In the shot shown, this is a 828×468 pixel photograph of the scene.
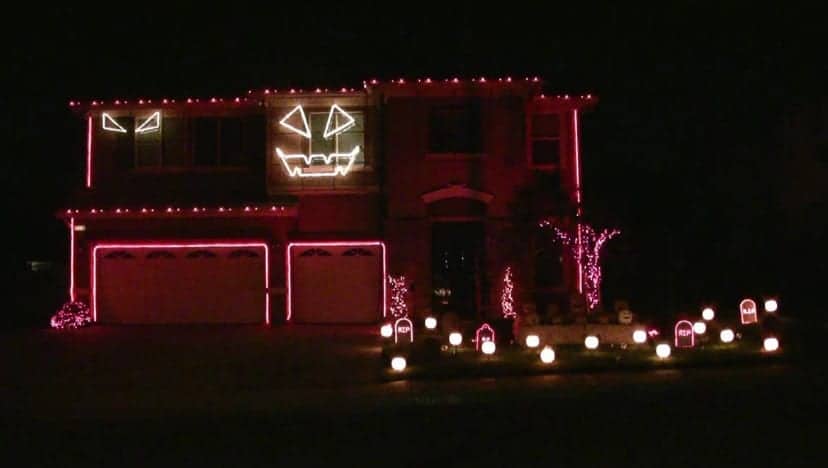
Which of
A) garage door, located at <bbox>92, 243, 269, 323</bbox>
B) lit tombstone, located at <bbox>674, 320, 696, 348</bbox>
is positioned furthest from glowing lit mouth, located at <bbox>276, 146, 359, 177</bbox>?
lit tombstone, located at <bbox>674, 320, 696, 348</bbox>

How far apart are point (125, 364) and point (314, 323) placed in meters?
8.83

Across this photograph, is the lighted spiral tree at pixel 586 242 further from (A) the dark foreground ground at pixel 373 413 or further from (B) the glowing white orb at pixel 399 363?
(B) the glowing white orb at pixel 399 363

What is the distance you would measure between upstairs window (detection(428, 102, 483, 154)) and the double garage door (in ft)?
10.2

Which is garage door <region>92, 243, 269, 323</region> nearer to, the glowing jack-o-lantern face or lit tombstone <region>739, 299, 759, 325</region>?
the glowing jack-o-lantern face

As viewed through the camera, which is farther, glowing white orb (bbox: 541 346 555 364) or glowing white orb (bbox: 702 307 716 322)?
glowing white orb (bbox: 702 307 716 322)

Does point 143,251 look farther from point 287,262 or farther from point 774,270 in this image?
point 774,270

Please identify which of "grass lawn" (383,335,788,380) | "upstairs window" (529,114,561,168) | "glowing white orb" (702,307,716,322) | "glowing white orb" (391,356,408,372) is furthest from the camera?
"upstairs window" (529,114,561,168)

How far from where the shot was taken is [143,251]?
92.7 ft

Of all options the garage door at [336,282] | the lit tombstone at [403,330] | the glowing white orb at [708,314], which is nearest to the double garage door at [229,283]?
the garage door at [336,282]

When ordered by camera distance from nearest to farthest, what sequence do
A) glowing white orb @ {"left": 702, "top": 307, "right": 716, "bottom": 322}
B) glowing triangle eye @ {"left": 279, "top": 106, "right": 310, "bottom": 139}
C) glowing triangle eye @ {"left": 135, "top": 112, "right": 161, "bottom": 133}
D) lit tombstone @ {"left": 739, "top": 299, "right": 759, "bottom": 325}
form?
lit tombstone @ {"left": 739, "top": 299, "right": 759, "bottom": 325}
glowing white orb @ {"left": 702, "top": 307, "right": 716, "bottom": 322}
glowing triangle eye @ {"left": 279, "top": 106, "right": 310, "bottom": 139}
glowing triangle eye @ {"left": 135, "top": 112, "right": 161, "bottom": 133}

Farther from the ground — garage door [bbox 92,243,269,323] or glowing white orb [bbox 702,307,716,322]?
garage door [bbox 92,243,269,323]

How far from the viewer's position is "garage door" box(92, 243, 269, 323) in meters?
28.0

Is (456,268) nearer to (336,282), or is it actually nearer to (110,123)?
(336,282)

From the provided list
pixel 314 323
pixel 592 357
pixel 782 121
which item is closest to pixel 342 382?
pixel 592 357
